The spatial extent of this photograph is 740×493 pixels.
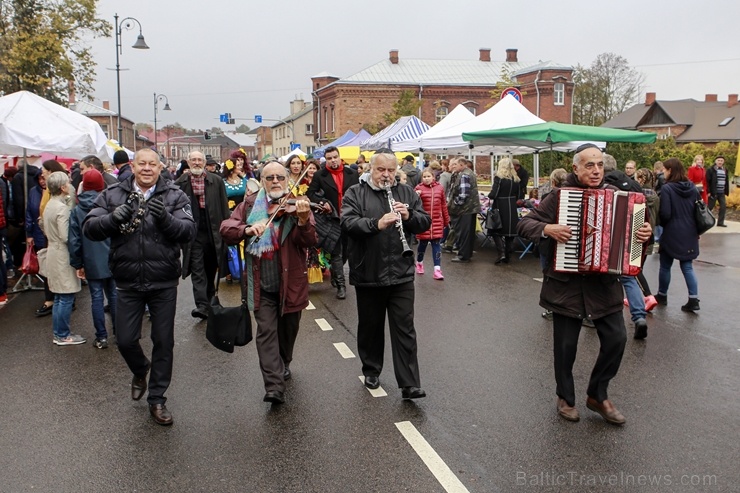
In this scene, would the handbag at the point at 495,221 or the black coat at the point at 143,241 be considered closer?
the black coat at the point at 143,241

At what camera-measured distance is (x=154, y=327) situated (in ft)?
15.5

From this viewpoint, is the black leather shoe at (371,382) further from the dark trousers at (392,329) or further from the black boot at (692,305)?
the black boot at (692,305)

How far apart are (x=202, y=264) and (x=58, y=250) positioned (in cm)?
166

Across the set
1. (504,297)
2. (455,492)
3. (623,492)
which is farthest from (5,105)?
(623,492)

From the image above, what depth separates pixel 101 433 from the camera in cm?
449

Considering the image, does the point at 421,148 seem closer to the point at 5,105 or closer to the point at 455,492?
the point at 5,105

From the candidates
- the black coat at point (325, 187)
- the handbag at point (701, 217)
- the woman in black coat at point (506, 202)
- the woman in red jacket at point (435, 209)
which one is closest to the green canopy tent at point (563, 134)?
the woman in black coat at point (506, 202)

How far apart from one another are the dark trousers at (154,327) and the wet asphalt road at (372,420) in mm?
323

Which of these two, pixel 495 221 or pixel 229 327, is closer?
pixel 229 327

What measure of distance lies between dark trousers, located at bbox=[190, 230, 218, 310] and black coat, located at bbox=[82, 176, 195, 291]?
2.98m

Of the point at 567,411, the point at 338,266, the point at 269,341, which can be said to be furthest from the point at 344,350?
the point at 338,266

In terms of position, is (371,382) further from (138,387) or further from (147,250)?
(147,250)

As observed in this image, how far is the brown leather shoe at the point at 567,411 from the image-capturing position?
4625 mm

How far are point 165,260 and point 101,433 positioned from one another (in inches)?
51.0
